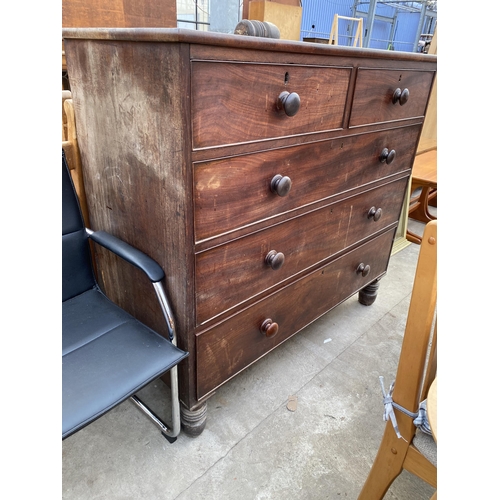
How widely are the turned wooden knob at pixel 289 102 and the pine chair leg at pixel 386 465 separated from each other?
777mm

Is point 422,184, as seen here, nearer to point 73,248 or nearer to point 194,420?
point 194,420

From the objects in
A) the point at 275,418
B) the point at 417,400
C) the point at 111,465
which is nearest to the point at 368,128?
the point at 417,400

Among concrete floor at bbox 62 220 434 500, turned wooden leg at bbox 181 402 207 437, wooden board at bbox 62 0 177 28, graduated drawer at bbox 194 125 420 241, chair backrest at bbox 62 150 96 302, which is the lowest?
concrete floor at bbox 62 220 434 500

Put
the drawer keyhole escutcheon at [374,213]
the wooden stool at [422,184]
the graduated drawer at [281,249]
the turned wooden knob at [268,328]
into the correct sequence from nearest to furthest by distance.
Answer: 1. the graduated drawer at [281,249]
2. the turned wooden knob at [268,328]
3. the drawer keyhole escutcheon at [374,213]
4. the wooden stool at [422,184]

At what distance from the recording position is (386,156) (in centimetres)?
150

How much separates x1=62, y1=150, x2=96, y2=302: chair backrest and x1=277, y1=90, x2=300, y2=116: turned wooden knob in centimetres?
64

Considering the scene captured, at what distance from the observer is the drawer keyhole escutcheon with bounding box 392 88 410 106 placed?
1371 mm

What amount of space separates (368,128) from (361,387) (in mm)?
1011

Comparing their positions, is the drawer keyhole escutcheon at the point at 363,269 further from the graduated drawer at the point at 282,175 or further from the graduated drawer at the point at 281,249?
the graduated drawer at the point at 282,175

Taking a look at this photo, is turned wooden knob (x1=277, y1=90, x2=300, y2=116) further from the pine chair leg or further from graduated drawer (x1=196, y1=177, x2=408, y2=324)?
the pine chair leg

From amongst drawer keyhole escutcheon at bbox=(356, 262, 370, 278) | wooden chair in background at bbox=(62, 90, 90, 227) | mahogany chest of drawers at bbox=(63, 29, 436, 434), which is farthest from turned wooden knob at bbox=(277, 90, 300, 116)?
drawer keyhole escutcheon at bbox=(356, 262, 370, 278)

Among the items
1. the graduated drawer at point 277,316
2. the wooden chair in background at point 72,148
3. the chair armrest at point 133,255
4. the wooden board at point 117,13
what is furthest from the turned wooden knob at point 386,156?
the wooden board at point 117,13

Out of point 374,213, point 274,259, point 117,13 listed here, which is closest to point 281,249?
point 274,259

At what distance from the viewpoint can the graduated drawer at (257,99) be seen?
32.4 inches
